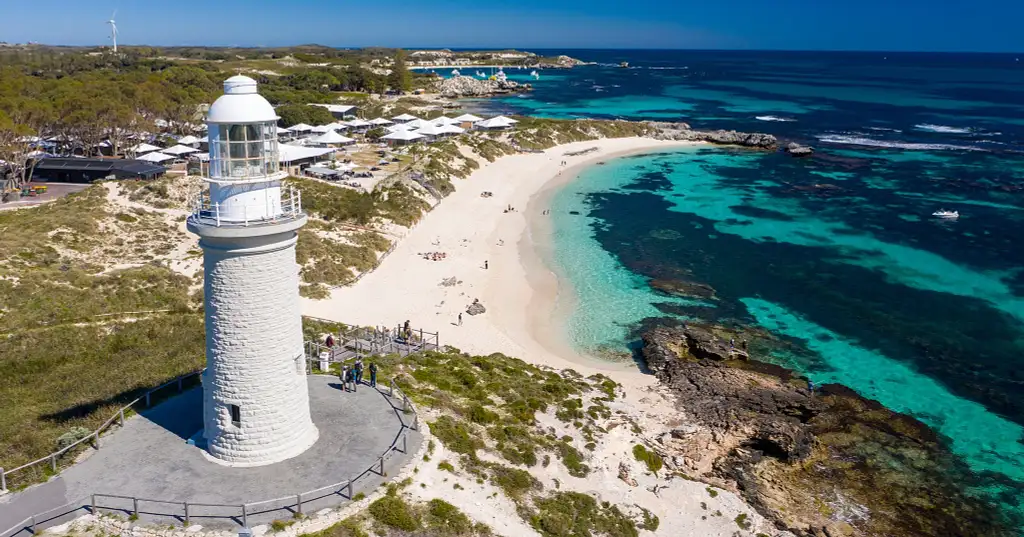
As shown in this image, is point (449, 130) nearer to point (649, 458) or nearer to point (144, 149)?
point (144, 149)

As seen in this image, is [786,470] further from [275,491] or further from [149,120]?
[149,120]

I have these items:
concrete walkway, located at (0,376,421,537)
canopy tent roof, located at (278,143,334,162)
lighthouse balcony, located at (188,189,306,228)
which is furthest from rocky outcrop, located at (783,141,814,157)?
lighthouse balcony, located at (188,189,306,228)

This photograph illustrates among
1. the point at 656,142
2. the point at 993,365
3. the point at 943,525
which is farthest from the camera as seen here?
the point at 656,142

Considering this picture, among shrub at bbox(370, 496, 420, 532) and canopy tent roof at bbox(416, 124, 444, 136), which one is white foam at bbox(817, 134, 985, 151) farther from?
shrub at bbox(370, 496, 420, 532)

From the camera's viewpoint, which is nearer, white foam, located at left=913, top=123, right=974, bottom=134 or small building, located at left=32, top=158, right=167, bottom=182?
small building, located at left=32, top=158, right=167, bottom=182

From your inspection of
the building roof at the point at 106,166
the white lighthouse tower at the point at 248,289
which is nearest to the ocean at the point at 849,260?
the white lighthouse tower at the point at 248,289

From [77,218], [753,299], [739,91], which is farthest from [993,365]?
[739,91]

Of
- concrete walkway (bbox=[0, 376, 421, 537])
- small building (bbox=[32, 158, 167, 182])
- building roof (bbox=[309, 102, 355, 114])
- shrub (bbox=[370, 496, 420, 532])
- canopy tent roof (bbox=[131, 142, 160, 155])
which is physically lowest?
shrub (bbox=[370, 496, 420, 532])
